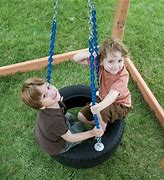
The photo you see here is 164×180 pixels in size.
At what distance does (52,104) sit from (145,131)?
1.14 m

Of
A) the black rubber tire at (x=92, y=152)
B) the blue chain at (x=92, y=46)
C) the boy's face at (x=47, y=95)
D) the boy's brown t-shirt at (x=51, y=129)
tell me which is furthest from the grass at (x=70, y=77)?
the boy's face at (x=47, y=95)

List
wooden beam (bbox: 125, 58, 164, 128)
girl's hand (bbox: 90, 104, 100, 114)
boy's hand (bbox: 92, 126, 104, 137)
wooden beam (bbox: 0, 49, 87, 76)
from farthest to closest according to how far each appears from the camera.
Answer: wooden beam (bbox: 0, 49, 87, 76) → wooden beam (bbox: 125, 58, 164, 128) → boy's hand (bbox: 92, 126, 104, 137) → girl's hand (bbox: 90, 104, 100, 114)

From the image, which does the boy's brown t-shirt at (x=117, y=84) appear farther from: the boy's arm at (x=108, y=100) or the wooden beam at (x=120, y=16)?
the wooden beam at (x=120, y=16)

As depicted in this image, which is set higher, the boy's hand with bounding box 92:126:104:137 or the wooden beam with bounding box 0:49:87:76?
the boy's hand with bounding box 92:126:104:137

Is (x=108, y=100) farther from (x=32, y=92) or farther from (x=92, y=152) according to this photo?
(x=32, y=92)

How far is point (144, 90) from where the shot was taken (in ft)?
11.8

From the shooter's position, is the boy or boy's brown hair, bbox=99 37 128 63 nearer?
the boy

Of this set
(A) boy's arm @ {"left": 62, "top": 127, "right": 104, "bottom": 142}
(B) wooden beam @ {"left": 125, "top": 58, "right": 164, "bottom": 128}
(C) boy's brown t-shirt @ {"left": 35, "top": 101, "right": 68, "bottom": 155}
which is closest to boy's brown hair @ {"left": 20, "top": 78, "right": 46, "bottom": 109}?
(C) boy's brown t-shirt @ {"left": 35, "top": 101, "right": 68, "bottom": 155}

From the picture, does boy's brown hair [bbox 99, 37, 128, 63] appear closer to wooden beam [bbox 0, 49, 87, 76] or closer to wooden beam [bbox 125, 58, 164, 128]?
wooden beam [bbox 125, 58, 164, 128]

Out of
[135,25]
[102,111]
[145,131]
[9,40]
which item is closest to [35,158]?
[102,111]

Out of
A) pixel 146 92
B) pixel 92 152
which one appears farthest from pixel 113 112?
pixel 146 92

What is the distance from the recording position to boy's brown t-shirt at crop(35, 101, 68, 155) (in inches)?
100

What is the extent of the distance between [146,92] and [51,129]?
1.27 meters

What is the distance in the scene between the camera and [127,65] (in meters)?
3.80
